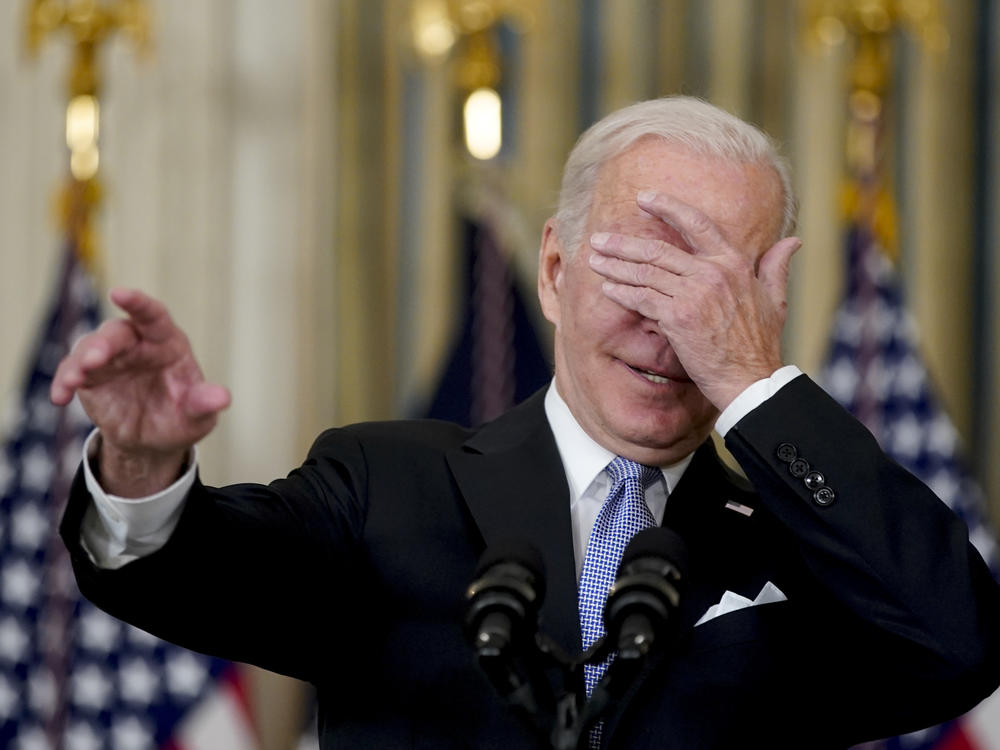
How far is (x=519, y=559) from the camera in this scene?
1455 millimetres

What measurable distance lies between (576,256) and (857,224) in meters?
2.79

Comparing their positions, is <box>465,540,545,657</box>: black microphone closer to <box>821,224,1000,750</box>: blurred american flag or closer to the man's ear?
the man's ear

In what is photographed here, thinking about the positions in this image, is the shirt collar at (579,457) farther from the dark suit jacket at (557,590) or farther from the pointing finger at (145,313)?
the pointing finger at (145,313)

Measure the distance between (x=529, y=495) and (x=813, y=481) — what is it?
37 cm

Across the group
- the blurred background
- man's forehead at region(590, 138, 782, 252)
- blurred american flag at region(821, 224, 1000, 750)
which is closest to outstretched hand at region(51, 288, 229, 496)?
man's forehead at region(590, 138, 782, 252)

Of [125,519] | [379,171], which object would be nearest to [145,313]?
[125,519]

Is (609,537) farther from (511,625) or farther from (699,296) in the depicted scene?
(511,625)

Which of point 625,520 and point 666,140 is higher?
point 666,140

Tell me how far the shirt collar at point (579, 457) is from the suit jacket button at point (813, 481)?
0.93ft

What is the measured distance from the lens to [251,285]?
5539mm

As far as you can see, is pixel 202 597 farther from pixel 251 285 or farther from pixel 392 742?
pixel 251 285

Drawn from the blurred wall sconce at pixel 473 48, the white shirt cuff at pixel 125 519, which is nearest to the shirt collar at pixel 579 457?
the white shirt cuff at pixel 125 519

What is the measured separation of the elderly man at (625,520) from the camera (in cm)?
164

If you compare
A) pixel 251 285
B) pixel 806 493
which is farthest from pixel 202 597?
pixel 251 285
